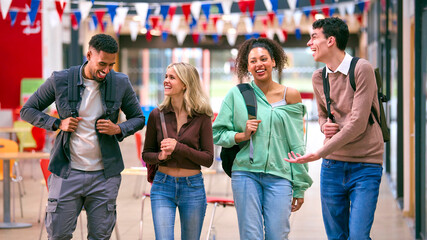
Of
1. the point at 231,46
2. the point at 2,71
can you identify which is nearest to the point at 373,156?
the point at 2,71

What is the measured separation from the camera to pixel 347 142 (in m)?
3.60

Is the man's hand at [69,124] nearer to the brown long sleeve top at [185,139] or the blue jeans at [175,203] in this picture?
the brown long sleeve top at [185,139]

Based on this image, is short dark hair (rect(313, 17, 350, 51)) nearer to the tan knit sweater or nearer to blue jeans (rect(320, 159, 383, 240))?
the tan knit sweater

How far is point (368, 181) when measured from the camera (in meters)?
3.67

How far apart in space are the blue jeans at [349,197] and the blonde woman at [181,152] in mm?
712

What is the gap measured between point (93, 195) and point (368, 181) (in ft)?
5.13

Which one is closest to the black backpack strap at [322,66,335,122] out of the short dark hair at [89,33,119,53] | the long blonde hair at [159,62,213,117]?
the long blonde hair at [159,62,213,117]

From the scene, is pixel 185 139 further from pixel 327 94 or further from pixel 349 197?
pixel 349 197

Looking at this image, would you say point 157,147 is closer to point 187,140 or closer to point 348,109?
point 187,140

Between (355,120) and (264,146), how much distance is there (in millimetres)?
524

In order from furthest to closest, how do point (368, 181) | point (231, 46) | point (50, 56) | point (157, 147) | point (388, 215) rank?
point (231, 46)
point (50, 56)
point (388, 215)
point (157, 147)
point (368, 181)

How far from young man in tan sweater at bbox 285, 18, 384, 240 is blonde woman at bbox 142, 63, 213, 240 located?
562mm

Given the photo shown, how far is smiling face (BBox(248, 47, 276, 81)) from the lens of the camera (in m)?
3.77

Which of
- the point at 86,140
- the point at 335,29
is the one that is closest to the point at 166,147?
the point at 86,140
